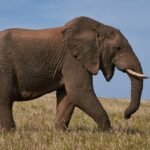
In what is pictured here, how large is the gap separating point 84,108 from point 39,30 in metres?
1.79

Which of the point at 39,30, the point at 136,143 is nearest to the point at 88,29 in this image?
the point at 39,30

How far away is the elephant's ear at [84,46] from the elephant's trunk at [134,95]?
28.6 inches

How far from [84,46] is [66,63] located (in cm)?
47

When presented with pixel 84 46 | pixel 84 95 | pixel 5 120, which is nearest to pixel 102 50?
pixel 84 46

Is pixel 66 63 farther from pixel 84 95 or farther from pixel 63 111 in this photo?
pixel 63 111

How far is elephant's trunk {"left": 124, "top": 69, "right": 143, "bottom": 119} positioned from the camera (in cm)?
997

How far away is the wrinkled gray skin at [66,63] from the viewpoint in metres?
9.91

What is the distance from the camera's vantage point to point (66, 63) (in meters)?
10.1

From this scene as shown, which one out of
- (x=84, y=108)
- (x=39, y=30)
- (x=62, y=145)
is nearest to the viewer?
(x=62, y=145)

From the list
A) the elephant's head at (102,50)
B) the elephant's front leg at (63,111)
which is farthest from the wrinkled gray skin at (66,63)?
the elephant's front leg at (63,111)

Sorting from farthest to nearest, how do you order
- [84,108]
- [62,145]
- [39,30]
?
[39,30], [84,108], [62,145]

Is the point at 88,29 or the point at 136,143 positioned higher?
the point at 88,29

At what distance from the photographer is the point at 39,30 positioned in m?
10.5

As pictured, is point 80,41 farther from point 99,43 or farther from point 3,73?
point 3,73
